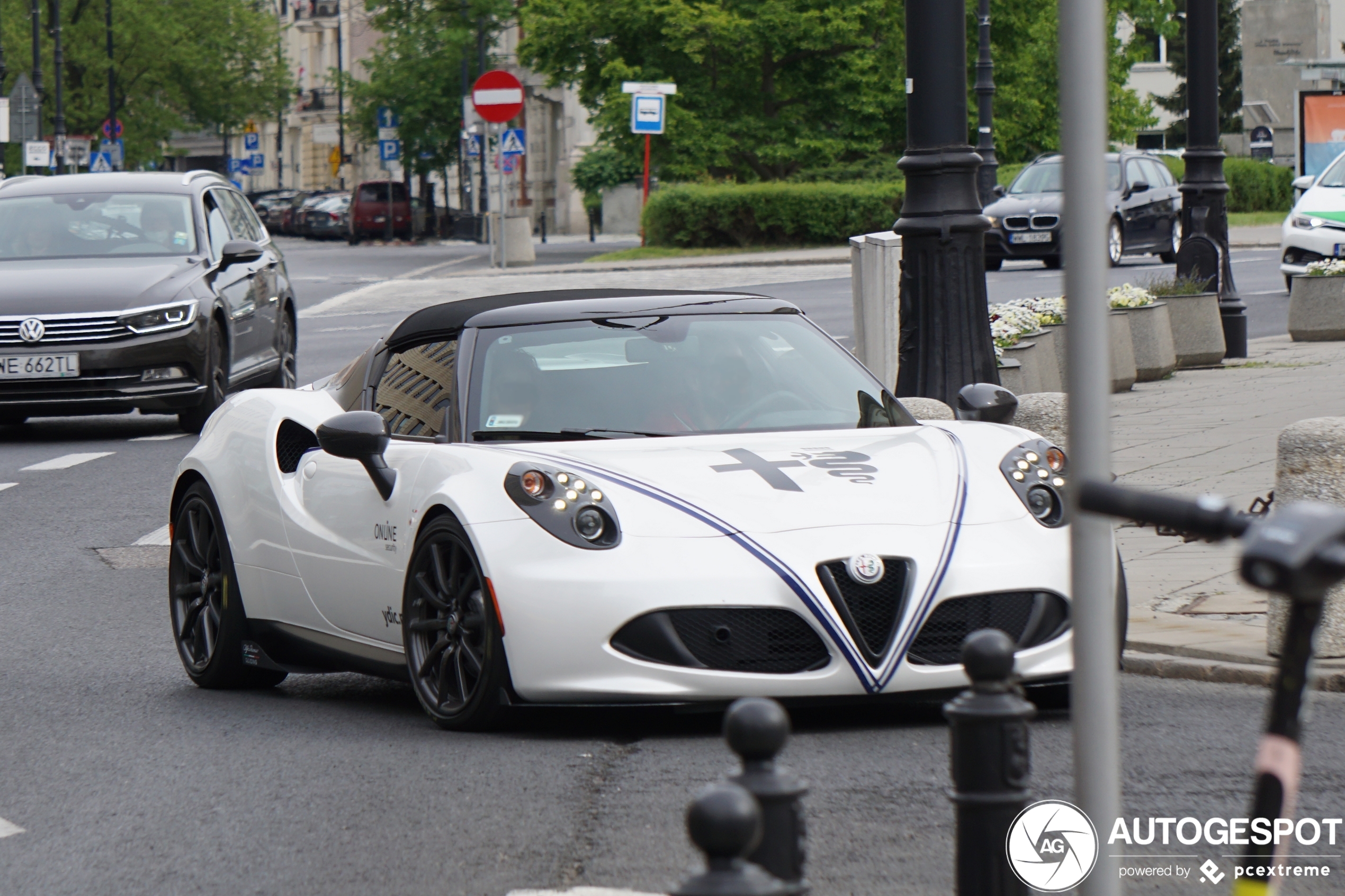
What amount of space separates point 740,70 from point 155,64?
3315cm

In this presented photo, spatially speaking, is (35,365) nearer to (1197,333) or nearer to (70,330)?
(70,330)

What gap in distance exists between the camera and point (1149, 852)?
4453 mm

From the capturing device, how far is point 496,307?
22.3 ft

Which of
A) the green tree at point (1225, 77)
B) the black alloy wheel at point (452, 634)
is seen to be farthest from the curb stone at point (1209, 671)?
the green tree at point (1225, 77)

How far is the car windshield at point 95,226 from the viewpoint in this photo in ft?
49.3

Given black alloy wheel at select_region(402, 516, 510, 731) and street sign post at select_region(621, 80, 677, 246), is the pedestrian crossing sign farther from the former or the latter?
black alloy wheel at select_region(402, 516, 510, 731)

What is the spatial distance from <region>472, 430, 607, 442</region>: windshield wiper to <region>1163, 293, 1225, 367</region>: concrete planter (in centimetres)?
1143

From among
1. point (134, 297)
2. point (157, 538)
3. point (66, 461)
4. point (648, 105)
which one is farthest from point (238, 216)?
point (648, 105)

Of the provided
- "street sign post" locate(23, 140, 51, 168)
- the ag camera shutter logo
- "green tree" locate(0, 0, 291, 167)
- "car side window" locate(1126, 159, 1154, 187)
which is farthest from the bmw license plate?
"green tree" locate(0, 0, 291, 167)

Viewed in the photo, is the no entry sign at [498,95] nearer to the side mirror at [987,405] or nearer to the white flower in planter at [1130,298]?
the white flower in planter at [1130,298]

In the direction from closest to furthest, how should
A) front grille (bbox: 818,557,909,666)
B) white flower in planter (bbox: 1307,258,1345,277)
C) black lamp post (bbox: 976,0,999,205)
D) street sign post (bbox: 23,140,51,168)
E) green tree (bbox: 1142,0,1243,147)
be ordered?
front grille (bbox: 818,557,909,666) → white flower in planter (bbox: 1307,258,1345,277) → black lamp post (bbox: 976,0,999,205) → street sign post (bbox: 23,140,51,168) → green tree (bbox: 1142,0,1243,147)

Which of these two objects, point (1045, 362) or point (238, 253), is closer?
point (1045, 362)

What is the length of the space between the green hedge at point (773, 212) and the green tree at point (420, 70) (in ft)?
64.7

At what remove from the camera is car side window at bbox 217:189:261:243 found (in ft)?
52.4
